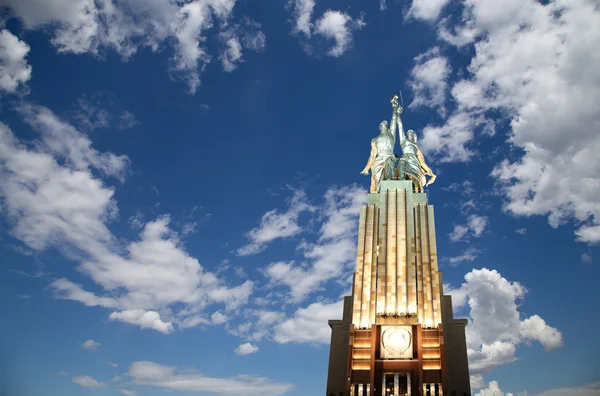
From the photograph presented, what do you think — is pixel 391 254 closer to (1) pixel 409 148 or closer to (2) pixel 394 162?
(2) pixel 394 162

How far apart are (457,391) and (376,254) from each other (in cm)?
1532

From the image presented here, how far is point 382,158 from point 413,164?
3.94m

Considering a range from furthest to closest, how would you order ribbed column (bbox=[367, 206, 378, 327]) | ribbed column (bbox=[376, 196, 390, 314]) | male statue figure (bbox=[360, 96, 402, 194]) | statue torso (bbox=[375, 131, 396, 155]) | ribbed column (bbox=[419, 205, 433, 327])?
statue torso (bbox=[375, 131, 396, 155]) → male statue figure (bbox=[360, 96, 402, 194]) → ribbed column (bbox=[376, 196, 390, 314]) → ribbed column (bbox=[367, 206, 378, 327]) → ribbed column (bbox=[419, 205, 433, 327])

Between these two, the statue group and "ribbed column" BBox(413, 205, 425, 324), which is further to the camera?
the statue group

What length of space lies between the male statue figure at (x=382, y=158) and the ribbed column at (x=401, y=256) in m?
3.27

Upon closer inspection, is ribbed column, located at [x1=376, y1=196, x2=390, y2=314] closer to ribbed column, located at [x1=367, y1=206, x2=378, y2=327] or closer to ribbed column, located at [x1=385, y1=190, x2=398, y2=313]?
ribbed column, located at [x1=385, y1=190, x2=398, y2=313]

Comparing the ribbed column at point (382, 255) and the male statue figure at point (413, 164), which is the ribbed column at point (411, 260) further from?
the male statue figure at point (413, 164)

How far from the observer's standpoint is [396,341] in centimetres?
4556

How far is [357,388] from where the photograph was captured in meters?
43.7

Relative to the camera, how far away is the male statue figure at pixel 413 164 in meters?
58.2

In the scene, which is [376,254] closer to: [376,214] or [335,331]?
[376,214]

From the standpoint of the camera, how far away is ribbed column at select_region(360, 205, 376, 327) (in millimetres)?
47878

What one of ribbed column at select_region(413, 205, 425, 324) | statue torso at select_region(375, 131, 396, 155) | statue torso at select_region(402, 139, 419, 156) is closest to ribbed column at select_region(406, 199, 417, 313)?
ribbed column at select_region(413, 205, 425, 324)

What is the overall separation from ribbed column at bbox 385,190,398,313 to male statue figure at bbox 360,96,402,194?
269 centimetres
